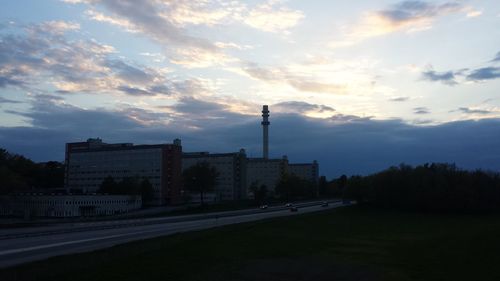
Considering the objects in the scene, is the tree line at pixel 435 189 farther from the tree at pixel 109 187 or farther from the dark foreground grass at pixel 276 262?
the tree at pixel 109 187

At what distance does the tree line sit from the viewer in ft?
310

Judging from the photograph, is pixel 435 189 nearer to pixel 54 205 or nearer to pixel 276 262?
pixel 54 205

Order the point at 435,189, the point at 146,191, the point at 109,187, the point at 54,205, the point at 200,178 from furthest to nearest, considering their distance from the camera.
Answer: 1. the point at 200,178
2. the point at 146,191
3. the point at 109,187
4. the point at 54,205
5. the point at 435,189

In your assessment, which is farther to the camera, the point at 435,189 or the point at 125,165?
the point at 125,165

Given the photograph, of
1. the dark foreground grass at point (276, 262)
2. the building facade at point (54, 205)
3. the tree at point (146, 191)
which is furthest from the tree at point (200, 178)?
the dark foreground grass at point (276, 262)

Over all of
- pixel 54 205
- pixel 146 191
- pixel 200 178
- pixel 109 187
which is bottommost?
pixel 54 205

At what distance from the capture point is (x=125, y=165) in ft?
532

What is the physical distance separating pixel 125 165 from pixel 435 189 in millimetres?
95843

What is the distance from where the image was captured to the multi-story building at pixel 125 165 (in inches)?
5891

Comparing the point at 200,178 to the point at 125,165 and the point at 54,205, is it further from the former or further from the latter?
the point at 54,205

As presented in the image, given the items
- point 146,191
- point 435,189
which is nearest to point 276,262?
point 435,189

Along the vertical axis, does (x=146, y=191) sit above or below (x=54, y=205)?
above

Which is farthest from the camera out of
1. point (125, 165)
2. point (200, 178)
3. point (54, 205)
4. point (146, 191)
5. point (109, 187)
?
point (125, 165)

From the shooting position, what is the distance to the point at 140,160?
512ft
